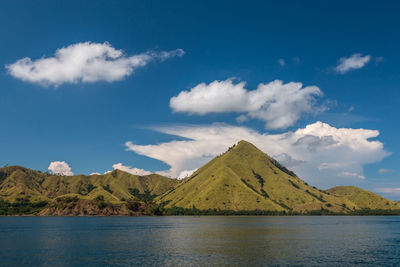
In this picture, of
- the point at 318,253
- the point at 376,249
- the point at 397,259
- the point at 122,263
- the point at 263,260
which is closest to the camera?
the point at 122,263

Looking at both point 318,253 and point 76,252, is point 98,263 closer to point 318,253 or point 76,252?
point 76,252

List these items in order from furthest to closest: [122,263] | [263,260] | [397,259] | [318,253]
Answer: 1. [318,253]
2. [397,259]
3. [263,260]
4. [122,263]

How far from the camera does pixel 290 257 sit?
305 feet

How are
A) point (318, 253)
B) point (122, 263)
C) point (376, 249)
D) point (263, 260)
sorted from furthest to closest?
point (376, 249) < point (318, 253) < point (263, 260) < point (122, 263)

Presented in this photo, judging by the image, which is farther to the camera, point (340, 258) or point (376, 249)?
point (376, 249)

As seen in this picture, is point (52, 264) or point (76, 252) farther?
point (76, 252)

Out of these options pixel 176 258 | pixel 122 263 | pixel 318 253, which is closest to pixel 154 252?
pixel 176 258

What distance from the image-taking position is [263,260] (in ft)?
288

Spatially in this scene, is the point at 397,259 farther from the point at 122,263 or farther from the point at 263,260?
the point at 122,263

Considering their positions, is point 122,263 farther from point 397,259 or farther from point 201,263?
point 397,259

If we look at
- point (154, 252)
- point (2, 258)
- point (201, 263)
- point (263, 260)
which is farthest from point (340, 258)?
point (2, 258)

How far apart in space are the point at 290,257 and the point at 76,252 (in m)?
64.1

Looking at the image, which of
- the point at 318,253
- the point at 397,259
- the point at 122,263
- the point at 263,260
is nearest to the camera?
the point at 122,263

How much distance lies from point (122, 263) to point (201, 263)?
19.6 meters
